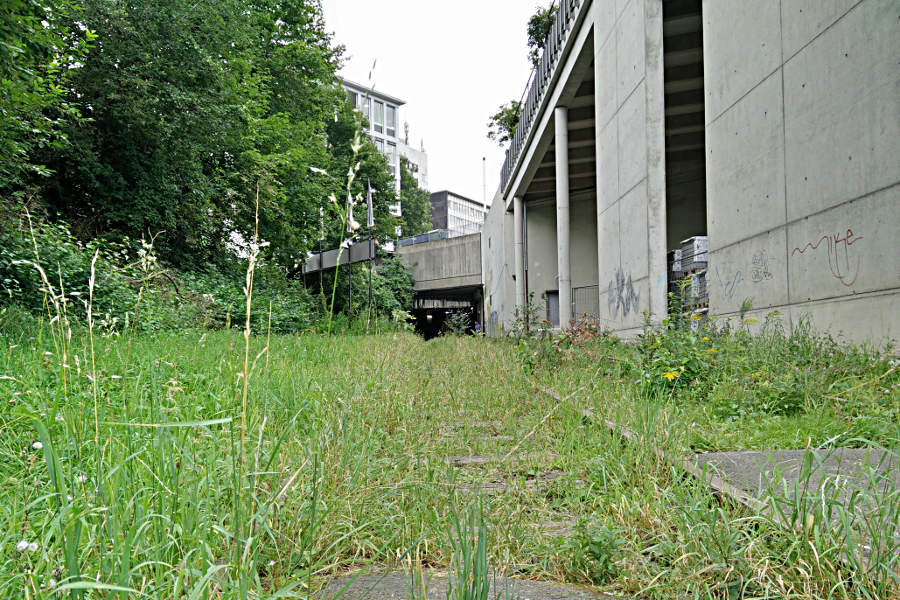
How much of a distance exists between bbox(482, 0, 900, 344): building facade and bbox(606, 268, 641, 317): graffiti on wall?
0.05m

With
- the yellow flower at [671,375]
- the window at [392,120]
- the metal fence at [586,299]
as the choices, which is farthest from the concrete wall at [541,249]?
the window at [392,120]

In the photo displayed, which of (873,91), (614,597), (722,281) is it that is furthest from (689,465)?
(722,281)

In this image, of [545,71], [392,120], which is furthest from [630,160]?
[392,120]

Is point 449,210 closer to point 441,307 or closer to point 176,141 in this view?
point 441,307

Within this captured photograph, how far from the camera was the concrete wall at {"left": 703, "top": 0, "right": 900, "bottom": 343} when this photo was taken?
6270 mm

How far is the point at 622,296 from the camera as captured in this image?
14.3 m

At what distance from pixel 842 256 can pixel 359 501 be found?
709 cm

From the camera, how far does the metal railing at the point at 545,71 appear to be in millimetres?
18303

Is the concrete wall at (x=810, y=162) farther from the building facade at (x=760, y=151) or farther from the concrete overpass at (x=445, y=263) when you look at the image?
the concrete overpass at (x=445, y=263)

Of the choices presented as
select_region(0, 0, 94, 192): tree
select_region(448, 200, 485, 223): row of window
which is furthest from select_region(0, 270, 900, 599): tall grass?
select_region(448, 200, 485, 223): row of window

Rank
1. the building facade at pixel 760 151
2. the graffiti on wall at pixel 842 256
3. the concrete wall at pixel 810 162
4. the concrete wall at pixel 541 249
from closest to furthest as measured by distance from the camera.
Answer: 1. the concrete wall at pixel 810 162
2. the building facade at pixel 760 151
3. the graffiti on wall at pixel 842 256
4. the concrete wall at pixel 541 249

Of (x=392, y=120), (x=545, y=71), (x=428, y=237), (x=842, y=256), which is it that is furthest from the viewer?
(x=392, y=120)

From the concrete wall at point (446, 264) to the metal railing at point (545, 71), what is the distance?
1201cm

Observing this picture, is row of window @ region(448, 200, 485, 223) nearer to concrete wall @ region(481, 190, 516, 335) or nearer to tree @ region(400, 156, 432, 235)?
tree @ region(400, 156, 432, 235)
